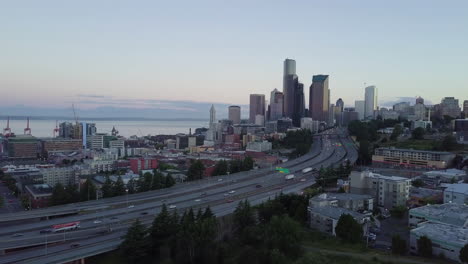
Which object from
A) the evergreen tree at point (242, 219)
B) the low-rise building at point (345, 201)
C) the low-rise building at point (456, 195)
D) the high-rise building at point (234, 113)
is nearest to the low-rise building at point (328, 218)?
the low-rise building at point (345, 201)

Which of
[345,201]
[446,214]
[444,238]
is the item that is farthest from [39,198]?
[446,214]

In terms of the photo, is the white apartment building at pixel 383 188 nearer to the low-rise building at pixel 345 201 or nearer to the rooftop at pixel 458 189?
the low-rise building at pixel 345 201

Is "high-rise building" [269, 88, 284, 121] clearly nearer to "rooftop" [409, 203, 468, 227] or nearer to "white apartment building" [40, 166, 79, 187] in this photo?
"white apartment building" [40, 166, 79, 187]

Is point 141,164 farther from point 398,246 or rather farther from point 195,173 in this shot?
point 398,246

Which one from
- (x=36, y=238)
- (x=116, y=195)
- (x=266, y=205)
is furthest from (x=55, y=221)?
(x=266, y=205)

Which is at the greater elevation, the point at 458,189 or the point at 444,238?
the point at 458,189

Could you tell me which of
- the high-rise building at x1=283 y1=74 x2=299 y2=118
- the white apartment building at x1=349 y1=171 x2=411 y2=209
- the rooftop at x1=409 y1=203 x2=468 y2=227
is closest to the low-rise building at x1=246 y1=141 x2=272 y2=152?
the white apartment building at x1=349 y1=171 x2=411 y2=209
